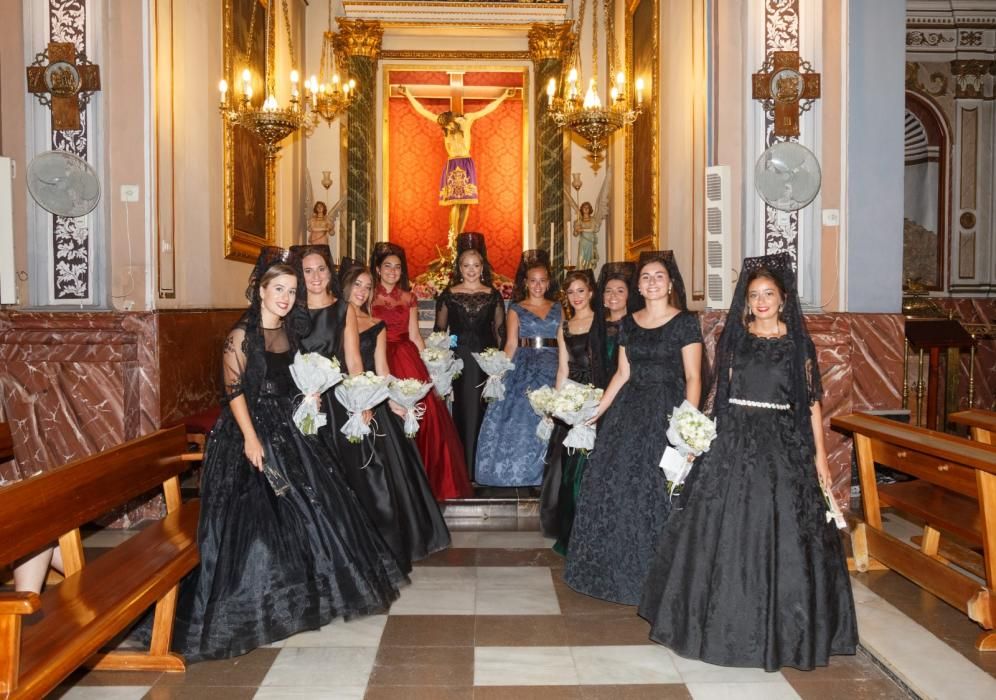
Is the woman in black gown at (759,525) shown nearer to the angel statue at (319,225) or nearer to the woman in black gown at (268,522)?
the woman in black gown at (268,522)

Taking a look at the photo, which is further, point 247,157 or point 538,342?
point 247,157

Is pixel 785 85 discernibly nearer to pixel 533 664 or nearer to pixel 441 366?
pixel 441 366

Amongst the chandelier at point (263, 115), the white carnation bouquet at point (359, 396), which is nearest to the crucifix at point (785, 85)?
the white carnation bouquet at point (359, 396)

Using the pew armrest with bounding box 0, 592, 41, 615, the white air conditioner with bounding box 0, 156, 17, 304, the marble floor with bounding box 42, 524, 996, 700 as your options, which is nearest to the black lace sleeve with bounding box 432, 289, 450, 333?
the marble floor with bounding box 42, 524, 996, 700

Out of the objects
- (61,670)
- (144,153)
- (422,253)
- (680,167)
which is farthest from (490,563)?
(422,253)

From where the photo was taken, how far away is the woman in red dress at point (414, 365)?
6809mm

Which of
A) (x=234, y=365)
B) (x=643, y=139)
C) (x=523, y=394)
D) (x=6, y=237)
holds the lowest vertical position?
(x=523, y=394)

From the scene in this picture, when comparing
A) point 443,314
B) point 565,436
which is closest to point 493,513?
point 565,436

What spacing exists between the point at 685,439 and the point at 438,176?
9.61m

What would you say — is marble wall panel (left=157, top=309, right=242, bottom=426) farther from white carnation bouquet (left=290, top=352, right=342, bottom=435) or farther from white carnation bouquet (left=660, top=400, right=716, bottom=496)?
white carnation bouquet (left=660, top=400, right=716, bottom=496)

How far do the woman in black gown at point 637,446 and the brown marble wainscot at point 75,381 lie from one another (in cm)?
357

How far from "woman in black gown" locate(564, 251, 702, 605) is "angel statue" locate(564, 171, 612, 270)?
6200 millimetres

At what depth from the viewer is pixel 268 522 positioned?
13.7 ft

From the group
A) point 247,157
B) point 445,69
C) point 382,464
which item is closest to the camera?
point 382,464
